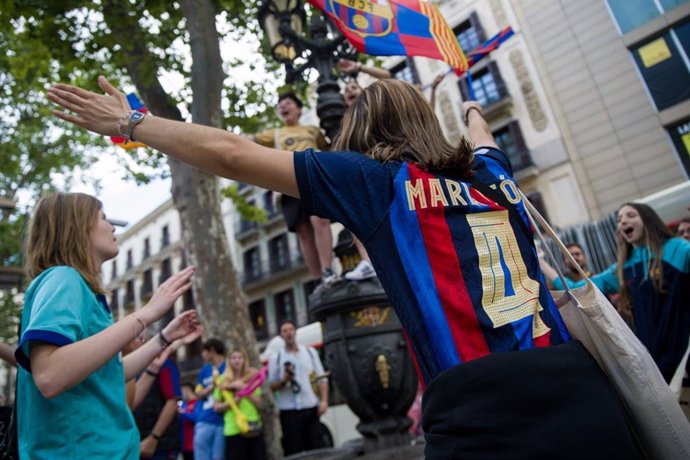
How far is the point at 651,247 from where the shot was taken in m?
3.17

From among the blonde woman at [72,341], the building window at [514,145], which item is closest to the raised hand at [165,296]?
the blonde woman at [72,341]

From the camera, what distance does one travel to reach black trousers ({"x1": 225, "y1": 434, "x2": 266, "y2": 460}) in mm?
5141

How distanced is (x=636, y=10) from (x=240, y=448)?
49.0 ft

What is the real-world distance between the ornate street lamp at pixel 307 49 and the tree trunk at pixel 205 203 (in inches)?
108

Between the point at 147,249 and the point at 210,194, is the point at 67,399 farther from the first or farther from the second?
the point at 147,249

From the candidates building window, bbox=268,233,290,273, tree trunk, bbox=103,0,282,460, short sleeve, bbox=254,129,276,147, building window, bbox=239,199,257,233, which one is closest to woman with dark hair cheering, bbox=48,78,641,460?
short sleeve, bbox=254,129,276,147

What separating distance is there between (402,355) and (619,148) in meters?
13.5

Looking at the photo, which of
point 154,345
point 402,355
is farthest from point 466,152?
point 402,355

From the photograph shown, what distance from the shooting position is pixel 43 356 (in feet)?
4.89

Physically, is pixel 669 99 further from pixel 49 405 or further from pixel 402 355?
pixel 49 405

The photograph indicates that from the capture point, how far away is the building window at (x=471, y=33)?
18281 mm

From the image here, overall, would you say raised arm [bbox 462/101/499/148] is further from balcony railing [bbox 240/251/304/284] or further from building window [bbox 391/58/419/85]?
balcony railing [bbox 240/251/304/284]

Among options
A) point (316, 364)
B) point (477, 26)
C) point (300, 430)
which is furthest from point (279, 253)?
point (300, 430)

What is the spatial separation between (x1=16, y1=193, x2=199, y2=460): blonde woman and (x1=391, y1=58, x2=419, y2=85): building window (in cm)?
1917
